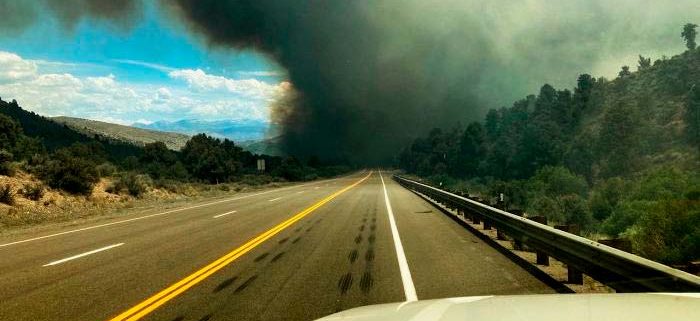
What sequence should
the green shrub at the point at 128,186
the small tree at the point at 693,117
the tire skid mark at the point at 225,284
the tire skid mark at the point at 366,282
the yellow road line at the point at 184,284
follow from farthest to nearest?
the small tree at the point at 693,117 → the green shrub at the point at 128,186 → the tire skid mark at the point at 225,284 → the tire skid mark at the point at 366,282 → the yellow road line at the point at 184,284

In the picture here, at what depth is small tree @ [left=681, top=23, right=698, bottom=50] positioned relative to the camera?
164125 millimetres

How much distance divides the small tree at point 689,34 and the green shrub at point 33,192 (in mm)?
182536

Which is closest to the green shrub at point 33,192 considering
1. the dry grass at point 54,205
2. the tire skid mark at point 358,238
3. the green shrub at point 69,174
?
the dry grass at point 54,205

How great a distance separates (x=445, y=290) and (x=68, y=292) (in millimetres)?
4955

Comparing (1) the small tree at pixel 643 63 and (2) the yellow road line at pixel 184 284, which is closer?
(2) the yellow road line at pixel 184 284

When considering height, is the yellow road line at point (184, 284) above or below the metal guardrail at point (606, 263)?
below

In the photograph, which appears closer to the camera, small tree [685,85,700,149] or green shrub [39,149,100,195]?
green shrub [39,149,100,195]

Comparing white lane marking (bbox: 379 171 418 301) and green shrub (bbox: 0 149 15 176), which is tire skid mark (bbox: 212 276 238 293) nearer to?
white lane marking (bbox: 379 171 418 301)

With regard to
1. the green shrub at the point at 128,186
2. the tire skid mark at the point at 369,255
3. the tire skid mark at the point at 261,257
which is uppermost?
the green shrub at the point at 128,186

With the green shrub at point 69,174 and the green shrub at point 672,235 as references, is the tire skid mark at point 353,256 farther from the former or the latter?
the green shrub at point 69,174

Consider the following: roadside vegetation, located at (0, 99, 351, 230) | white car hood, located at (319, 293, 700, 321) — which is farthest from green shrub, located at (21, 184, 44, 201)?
white car hood, located at (319, 293, 700, 321)

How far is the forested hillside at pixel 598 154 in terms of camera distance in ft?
195

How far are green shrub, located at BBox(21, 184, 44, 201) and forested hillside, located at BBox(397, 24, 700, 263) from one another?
2544 cm

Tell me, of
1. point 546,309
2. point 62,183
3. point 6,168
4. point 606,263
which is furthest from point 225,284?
point 6,168
